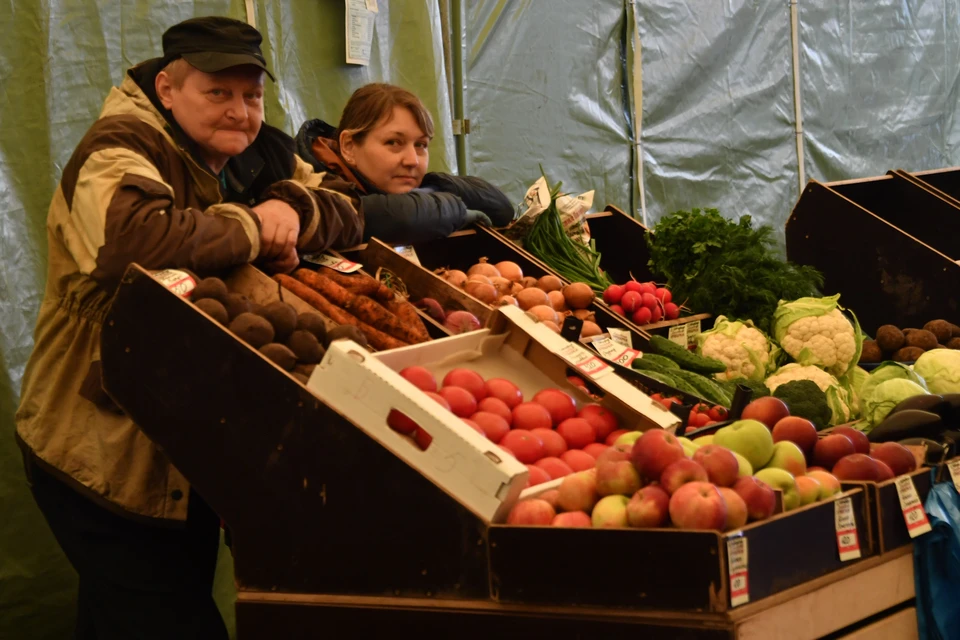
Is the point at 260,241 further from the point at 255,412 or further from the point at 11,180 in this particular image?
the point at 11,180

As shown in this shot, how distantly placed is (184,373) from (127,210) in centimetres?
42

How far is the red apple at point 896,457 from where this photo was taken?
6.72ft

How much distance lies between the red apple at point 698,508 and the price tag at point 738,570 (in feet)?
0.12

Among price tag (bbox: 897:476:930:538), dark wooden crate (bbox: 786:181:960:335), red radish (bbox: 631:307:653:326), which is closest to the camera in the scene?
price tag (bbox: 897:476:930:538)

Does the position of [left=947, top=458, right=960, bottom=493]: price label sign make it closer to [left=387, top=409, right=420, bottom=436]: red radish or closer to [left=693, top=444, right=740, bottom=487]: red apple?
[left=693, top=444, right=740, bottom=487]: red apple

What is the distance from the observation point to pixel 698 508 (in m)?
1.61

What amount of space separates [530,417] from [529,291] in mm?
996

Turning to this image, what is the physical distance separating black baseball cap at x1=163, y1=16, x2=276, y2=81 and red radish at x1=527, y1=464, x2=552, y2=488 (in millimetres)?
1133

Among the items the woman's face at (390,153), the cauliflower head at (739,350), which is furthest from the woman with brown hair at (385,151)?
the cauliflower head at (739,350)

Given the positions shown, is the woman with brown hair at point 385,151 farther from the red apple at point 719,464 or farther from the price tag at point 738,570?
the price tag at point 738,570

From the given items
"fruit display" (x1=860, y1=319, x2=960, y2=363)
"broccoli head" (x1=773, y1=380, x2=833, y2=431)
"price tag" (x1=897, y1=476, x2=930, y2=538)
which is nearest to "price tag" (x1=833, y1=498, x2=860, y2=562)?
"price tag" (x1=897, y1=476, x2=930, y2=538)

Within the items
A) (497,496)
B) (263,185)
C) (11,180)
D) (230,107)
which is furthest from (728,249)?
(11,180)

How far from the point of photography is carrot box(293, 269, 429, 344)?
2.36 meters

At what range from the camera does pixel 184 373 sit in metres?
1.94
